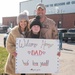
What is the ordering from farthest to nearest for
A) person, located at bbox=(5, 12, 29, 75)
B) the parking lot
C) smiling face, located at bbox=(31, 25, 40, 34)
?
the parking lot
person, located at bbox=(5, 12, 29, 75)
smiling face, located at bbox=(31, 25, 40, 34)

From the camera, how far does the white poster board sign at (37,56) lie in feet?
17.0

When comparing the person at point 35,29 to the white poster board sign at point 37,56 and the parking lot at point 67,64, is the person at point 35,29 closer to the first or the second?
the white poster board sign at point 37,56

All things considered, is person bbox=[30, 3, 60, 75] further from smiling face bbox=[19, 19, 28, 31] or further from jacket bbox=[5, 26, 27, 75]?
jacket bbox=[5, 26, 27, 75]

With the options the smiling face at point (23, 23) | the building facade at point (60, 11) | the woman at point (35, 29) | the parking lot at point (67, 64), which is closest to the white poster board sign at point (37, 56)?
the woman at point (35, 29)

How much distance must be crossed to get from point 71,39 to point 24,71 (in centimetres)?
2603

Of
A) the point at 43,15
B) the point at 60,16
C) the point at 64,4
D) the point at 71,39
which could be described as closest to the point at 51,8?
the point at 64,4

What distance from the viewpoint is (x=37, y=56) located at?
5.26 m

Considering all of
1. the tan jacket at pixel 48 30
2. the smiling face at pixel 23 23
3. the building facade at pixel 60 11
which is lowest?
the tan jacket at pixel 48 30

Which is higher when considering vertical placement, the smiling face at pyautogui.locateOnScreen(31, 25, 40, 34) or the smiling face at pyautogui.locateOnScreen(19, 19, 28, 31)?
the smiling face at pyautogui.locateOnScreen(19, 19, 28, 31)

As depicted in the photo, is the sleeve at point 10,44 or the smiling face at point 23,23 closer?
the smiling face at point 23,23

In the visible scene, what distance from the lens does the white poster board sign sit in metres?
5.18

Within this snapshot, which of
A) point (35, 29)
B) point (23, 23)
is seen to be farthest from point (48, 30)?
point (23, 23)

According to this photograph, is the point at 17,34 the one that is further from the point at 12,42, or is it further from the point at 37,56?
the point at 37,56

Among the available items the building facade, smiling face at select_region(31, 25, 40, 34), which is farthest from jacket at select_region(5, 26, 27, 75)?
the building facade
